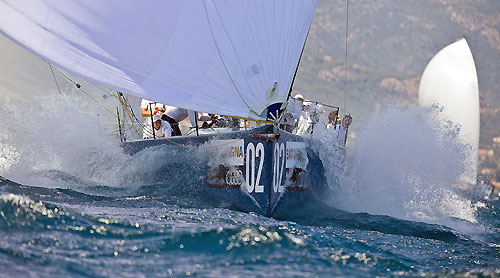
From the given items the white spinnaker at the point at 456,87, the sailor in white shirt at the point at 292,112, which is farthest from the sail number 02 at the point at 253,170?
the white spinnaker at the point at 456,87

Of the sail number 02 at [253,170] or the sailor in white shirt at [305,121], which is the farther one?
the sailor in white shirt at [305,121]

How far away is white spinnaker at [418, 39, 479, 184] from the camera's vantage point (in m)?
24.8

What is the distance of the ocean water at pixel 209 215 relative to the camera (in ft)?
12.6

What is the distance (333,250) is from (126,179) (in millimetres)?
3707

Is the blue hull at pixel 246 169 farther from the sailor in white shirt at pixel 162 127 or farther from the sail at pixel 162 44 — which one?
the sailor in white shirt at pixel 162 127

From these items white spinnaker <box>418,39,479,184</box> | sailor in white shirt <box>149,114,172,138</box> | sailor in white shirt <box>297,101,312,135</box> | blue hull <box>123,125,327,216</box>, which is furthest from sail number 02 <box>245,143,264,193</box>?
white spinnaker <box>418,39,479,184</box>

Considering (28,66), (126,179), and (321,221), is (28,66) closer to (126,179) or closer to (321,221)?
(126,179)

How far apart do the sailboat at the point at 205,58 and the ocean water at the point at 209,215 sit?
369mm

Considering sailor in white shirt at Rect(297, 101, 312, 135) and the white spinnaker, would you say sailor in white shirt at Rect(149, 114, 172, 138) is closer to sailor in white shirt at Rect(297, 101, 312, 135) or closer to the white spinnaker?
sailor in white shirt at Rect(297, 101, 312, 135)

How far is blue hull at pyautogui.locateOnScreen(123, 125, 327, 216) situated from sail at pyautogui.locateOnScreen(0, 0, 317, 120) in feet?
1.15

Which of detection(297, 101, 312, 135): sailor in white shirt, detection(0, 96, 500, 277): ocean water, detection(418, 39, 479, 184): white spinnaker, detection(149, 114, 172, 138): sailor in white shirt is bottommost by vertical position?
detection(0, 96, 500, 277): ocean water

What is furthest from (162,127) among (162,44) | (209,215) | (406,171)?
(406,171)

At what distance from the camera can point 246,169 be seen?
6566 mm

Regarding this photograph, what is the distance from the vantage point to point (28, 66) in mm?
10297
